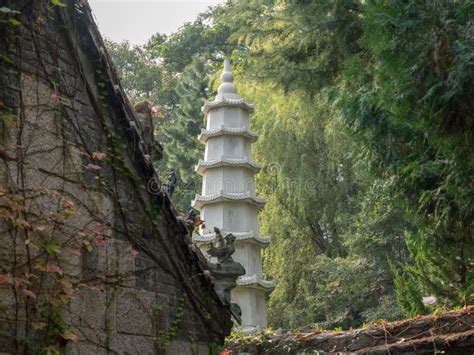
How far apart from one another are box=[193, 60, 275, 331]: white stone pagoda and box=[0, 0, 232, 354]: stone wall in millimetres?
7742

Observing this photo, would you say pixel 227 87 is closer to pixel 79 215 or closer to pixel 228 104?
pixel 228 104

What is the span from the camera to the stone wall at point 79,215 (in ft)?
16.8

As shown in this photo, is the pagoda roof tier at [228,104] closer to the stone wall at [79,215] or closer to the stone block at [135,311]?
the stone wall at [79,215]

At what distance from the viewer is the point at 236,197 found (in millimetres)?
14727

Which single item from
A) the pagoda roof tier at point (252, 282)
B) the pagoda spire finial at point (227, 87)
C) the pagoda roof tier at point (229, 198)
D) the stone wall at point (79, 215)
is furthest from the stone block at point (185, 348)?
the pagoda spire finial at point (227, 87)

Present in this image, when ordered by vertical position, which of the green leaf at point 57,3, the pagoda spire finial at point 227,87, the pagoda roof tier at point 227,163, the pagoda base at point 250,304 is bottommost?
the pagoda base at point 250,304

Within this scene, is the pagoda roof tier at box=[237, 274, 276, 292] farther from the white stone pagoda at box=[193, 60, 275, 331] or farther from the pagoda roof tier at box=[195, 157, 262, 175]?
the pagoda roof tier at box=[195, 157, 262, 175]

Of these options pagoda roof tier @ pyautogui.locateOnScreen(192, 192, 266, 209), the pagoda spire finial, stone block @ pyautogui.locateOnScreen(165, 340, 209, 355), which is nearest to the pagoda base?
pagoda roof tier @ pyautogui.locateOnScreen(192, 192, 266, 209)

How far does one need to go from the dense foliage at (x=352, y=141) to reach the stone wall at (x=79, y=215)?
274 cm

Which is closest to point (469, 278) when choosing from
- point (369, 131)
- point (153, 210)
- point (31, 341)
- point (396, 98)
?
point (369, 131)

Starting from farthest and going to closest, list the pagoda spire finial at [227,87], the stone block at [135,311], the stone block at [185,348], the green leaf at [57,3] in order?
the pagoda spire finial at [227,87] → the stone block at [185,348] → the stone block at [135,311] → the green leaf at [57,3]

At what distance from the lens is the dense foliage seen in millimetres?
7000

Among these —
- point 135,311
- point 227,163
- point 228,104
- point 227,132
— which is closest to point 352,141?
point 227,163

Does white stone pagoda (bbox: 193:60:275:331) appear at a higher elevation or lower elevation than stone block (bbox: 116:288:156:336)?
higher
